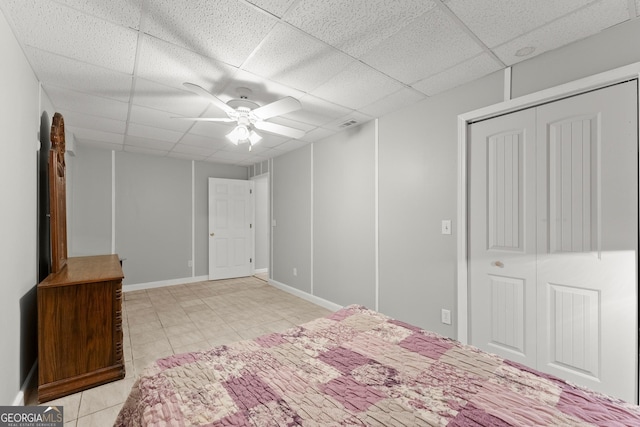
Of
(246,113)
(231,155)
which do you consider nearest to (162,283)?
(231,155)

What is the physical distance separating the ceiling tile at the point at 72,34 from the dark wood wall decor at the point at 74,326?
857 millimetres

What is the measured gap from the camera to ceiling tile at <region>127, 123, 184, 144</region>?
3.51m

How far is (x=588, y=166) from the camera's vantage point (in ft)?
→ 5.99

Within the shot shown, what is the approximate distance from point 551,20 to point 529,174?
1.00 m

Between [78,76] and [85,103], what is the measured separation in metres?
0.66

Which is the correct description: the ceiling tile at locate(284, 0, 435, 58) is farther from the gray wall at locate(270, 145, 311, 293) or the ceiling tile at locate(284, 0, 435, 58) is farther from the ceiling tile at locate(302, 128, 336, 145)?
the gray wall at locate(270, 145, 311, 293)

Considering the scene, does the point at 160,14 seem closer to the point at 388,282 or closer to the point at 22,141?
the point at 22,141

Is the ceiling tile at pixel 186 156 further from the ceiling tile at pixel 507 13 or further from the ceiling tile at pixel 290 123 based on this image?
the ceiling tile at pixel 507 13

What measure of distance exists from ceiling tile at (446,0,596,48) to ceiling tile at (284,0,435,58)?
24cm

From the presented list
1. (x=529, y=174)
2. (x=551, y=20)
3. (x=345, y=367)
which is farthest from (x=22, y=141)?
(x=529, y=174)

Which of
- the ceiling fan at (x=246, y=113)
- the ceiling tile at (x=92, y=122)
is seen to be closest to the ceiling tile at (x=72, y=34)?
the ceiling fan at (x=246, y=113)

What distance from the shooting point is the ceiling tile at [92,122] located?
3.09 metres

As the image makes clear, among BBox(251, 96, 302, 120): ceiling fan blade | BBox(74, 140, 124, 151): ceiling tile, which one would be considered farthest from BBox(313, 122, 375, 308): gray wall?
BBox(74, 140, 124, 151): ceiling tile

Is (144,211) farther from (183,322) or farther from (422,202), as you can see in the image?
(422,202)
